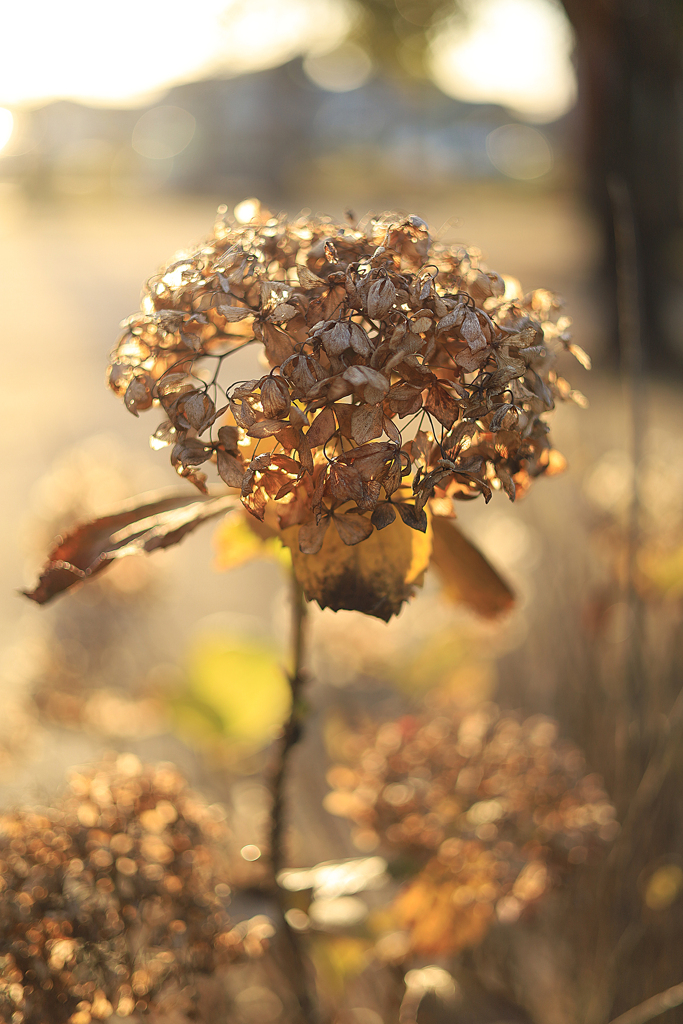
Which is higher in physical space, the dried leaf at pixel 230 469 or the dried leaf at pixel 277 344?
the dried leaf at pixel 277 344

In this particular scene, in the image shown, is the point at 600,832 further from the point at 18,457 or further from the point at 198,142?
the point at 198,142

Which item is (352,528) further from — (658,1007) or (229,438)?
(658,1007)

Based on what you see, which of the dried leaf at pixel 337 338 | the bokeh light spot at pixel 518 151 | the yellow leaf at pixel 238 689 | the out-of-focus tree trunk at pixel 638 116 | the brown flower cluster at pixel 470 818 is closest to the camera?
the dried leaf at pixel 337 338

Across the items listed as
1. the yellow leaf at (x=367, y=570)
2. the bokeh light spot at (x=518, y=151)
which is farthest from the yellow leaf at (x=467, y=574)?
the bokeh light spot at (x=518, y=151)

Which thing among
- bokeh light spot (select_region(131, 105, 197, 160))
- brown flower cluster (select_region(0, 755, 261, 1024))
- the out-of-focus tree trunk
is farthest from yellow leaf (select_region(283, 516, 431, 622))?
bokeh light spot (select_region(131, 105, 197, 160))

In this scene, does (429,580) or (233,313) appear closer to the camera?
(233,313)

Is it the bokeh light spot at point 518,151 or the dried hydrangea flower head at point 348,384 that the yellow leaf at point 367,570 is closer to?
the dried hydrangea flower head at point 348,384

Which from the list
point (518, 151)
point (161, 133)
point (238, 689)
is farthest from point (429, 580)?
point (161, 133)

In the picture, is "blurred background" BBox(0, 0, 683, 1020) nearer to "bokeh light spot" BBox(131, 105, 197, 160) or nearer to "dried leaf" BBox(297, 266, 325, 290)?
"dried leaf" BBox(297, 266, 325, 290)
